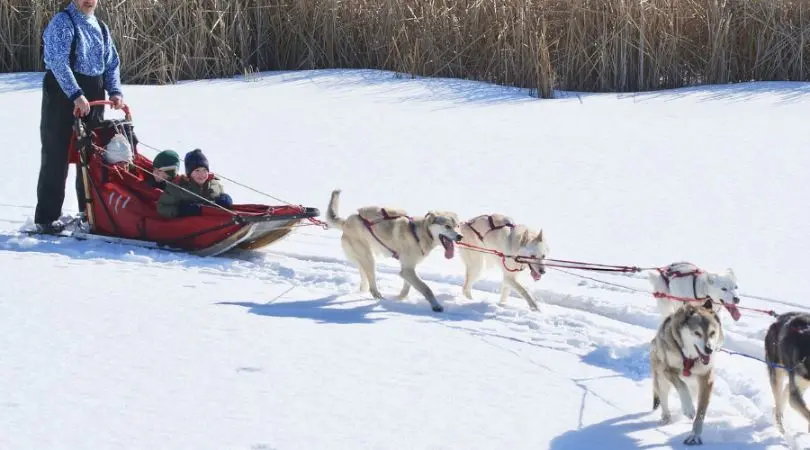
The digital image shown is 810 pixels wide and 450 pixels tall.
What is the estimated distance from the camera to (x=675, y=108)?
9648mm

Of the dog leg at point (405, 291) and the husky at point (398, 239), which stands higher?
the husky at point (398, 239)

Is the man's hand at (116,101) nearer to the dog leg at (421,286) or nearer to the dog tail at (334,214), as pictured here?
the dog tail at (334,214)

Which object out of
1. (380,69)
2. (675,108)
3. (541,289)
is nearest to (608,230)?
(541,289)

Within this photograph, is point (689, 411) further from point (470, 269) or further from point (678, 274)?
point (470, 269)

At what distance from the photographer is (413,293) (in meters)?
5.96

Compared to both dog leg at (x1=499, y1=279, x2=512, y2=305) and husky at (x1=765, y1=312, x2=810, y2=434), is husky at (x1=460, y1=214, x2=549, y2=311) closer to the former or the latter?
dog leg at (x1=499, y1=279, x2=512, y2=305)

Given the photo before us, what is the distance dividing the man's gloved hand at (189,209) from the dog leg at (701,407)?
3317mm

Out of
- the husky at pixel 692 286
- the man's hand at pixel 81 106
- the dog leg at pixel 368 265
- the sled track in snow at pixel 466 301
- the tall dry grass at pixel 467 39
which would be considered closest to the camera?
the husky at pixel 692 286

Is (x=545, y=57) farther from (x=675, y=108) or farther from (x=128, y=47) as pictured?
(x=128, y=47)

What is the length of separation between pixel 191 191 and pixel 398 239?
139cm

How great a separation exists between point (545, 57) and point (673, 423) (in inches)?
245

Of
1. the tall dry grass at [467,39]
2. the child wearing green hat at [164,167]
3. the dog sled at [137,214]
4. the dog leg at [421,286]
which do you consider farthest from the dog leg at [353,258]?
the tall dry grass at [467,39]

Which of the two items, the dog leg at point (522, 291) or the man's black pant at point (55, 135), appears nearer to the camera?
the dog leg at point (522, 291)

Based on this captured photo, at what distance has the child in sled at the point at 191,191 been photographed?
21.0 feet
